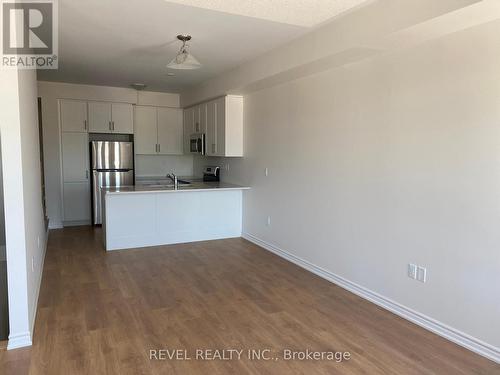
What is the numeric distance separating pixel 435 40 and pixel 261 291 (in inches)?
103

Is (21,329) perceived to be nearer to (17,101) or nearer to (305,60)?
(17,101)

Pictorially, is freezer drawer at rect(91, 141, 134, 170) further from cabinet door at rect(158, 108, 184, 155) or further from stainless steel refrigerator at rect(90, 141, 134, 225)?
cabinet door at rect(158, 108, 184, 155)

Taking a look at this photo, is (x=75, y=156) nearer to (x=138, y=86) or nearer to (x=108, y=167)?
(x=108, y=167)

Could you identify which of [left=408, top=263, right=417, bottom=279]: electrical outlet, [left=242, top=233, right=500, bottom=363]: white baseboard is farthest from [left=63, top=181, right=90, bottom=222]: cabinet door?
[left=408, top=263, right=417, bottom=279]: electrical outlet

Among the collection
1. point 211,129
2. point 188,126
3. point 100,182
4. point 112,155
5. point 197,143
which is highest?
point 188,126

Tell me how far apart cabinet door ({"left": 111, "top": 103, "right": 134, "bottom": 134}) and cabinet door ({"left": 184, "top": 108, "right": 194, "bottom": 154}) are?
101 cm

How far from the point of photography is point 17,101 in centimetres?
241

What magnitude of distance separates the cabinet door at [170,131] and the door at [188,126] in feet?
0.65

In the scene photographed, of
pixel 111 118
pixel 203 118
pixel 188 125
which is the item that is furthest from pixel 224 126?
pixel 111 118

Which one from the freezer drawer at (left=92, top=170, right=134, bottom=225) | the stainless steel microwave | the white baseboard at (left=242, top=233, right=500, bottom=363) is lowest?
the white baseboard at (left=242, top=233, right=500, bottom=363)

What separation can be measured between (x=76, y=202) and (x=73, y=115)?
1541 millimetres

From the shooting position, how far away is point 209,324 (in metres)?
2.88

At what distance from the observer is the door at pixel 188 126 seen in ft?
22.5

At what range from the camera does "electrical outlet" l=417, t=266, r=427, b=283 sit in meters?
2.87
